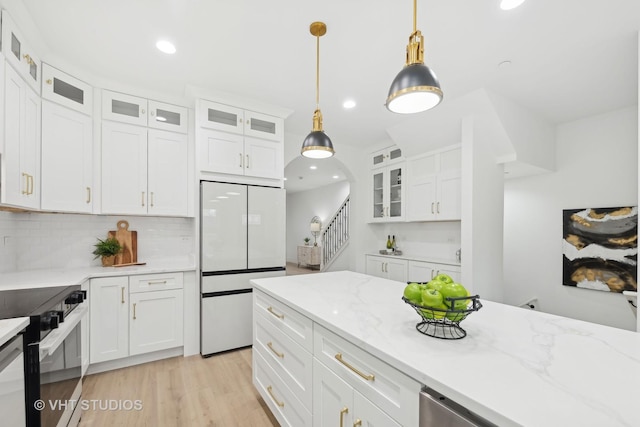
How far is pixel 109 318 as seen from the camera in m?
2.61

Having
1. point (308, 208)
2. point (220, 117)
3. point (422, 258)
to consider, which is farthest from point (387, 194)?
point (308, 208)

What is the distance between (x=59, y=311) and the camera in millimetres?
1523

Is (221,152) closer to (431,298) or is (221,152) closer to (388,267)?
(431,298)

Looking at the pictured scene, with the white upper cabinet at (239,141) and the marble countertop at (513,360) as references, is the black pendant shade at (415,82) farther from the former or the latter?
the white upper cabinet at (239,141)

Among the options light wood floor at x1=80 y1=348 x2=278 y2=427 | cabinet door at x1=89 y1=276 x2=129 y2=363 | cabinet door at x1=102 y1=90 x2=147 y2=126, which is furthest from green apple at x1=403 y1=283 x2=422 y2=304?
cabinet door at x1=102 y1=90 x2=147 y2=126

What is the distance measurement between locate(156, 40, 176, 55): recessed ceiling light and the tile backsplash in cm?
183

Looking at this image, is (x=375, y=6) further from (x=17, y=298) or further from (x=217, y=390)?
(x=217, y=390)

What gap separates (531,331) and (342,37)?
2185 millimetres

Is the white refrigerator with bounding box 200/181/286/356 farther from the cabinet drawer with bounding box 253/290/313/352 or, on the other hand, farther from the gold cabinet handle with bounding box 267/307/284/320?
the gold cabinet handle with bounding box 267/307/284/320

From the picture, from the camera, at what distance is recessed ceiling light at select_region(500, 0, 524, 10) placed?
1.78 meters

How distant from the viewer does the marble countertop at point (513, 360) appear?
0.65 meters

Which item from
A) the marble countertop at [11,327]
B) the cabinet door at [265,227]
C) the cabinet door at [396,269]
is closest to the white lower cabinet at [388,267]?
the cabinet door at [396,269]

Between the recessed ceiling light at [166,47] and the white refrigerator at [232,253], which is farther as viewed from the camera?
the white refrigerator at [232,253]

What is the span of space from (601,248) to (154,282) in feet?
16.5
